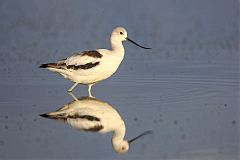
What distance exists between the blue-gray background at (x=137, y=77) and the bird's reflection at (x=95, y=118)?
0.10 metres

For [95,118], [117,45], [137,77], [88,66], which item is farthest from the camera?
[137,77]

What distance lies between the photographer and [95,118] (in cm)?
797

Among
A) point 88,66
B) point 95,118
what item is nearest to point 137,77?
point 88,66

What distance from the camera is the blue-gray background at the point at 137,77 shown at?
283 inches

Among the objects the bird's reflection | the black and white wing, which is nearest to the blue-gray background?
the bird's reflection

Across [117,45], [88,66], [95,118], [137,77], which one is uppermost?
[117,45]

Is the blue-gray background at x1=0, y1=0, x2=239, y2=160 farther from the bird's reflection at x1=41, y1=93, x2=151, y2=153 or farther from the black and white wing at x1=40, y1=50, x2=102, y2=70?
the black and white wing at x1=40, y1=50, x2=102, y2=70

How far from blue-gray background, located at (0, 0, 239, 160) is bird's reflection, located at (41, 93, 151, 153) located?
95 millimetres

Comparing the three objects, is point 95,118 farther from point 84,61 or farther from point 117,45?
point 117,45

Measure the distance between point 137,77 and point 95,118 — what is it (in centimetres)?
235

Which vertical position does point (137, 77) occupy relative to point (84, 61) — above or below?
below

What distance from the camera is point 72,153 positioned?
690 centimetres

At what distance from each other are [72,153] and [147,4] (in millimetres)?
7073

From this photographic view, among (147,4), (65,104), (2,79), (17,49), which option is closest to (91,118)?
(65,104)
